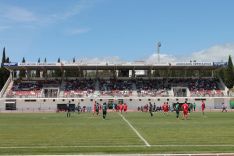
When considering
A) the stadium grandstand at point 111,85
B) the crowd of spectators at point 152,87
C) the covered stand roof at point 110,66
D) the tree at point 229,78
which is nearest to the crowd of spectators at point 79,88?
the stadium grandstand at point 111,85

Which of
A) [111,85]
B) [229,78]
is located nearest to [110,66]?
[111,85]

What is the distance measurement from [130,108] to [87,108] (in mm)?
7639

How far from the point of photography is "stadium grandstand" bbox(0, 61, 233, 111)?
260 ft

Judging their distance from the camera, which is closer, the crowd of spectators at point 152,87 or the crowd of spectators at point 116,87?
the crowd of spectators at point 152,87

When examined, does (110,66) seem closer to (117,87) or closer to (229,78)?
(117,87)

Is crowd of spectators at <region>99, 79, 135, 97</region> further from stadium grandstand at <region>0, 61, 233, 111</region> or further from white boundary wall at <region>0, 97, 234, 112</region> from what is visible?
white boundary wall at <region>0, 97, 234, 112</region>

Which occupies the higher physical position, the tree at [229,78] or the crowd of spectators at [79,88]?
the tree at [229,78]

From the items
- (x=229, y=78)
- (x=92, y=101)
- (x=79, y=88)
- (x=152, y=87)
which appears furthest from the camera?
(x=229, y=78)

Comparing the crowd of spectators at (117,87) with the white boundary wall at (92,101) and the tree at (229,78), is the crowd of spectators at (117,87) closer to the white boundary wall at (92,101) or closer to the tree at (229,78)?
the white boundary wall at (92,101)

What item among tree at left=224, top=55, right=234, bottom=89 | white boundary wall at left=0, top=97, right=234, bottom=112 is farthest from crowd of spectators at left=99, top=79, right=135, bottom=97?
tree at left=224, top=55, right=234, bottom=89

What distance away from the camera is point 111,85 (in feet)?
282

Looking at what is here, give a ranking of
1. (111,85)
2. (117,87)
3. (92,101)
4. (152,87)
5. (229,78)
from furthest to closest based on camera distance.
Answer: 1. (229,78)
2. (111,85)
3. (152,87)
4. (117,87)
5. (92,101)

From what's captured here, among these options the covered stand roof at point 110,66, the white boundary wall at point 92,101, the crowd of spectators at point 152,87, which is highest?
the covered stand roof at point 110,66

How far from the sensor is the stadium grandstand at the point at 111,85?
79.2 meters
